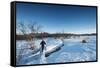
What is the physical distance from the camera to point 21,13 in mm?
2508

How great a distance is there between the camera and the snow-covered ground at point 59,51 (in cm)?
253

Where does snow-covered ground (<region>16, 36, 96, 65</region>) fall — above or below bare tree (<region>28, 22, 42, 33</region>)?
below

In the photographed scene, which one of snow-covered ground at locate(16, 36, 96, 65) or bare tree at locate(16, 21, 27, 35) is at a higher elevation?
bare tree at locate(16, 21, 27, 35)

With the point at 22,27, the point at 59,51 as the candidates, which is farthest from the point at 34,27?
the point at 59,51

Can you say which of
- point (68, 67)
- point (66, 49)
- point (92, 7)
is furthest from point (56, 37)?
point (92, 7)

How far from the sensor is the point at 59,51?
8.92 ft

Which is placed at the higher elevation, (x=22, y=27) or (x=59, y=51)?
(x=22, y=27)

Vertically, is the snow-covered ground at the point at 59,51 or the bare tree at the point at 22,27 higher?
the bare tree at the point at 22,27

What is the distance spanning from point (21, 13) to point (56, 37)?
48 cm

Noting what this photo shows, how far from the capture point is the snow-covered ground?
2531 mm

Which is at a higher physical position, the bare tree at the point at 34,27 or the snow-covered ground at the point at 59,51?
the bare tree at the point at 34,27

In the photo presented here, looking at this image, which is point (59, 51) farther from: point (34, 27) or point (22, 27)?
point (22, 27)
